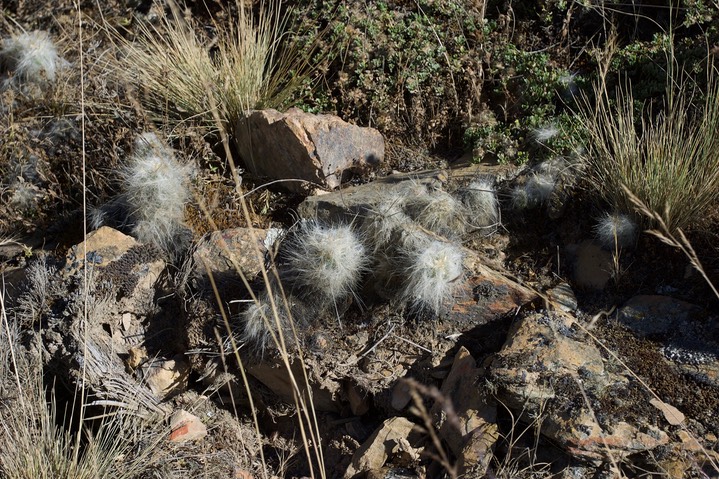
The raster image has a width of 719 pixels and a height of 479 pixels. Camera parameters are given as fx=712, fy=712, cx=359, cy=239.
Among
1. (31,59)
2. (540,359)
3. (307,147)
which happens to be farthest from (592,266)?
(31,59)

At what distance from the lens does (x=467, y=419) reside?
291 cm

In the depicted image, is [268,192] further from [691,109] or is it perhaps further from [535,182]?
[691,109]

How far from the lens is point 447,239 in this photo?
3.46 meters

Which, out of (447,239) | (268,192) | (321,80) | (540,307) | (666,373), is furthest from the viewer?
(321,80)

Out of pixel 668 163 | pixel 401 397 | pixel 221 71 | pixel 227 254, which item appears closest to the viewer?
pixel 401 397

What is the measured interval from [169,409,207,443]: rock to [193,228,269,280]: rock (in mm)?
699

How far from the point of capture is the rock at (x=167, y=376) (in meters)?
3.55

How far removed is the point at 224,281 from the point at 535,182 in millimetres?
1654

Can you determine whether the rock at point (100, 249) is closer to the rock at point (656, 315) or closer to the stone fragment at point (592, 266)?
the stone fragment at point (592, 266)

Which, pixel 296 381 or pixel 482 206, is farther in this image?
pixel 482 206

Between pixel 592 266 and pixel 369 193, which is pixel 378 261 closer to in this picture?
pixel 369 193

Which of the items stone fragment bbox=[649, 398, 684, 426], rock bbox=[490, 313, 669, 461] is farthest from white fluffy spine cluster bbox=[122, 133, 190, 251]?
stone fragment bbox=[649, 398, 684, 426]

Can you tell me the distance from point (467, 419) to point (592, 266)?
1027 mm

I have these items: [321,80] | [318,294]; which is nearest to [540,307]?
[318,294]
